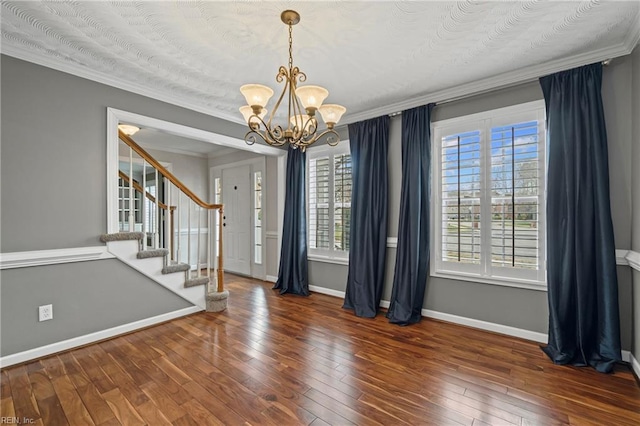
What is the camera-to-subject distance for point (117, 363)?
8.14ft

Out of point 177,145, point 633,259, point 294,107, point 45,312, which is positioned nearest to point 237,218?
point 177,145

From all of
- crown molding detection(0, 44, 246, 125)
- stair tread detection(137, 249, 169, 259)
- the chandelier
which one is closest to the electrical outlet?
stair tread detection(137, 249, 169, 259)

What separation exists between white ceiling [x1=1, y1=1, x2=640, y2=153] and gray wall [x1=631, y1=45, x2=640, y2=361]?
0.26m

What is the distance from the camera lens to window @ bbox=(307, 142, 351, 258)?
4359 mm

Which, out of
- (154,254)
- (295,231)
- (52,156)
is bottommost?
(154,254)

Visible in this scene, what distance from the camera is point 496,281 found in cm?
310

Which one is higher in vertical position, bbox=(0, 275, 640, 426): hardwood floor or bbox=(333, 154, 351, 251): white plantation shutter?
bbox=(333, 154, 351, 251): white plantation shutter

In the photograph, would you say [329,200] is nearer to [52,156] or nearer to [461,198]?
[461,198]

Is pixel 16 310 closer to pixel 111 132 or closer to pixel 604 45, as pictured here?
pixel 111 132

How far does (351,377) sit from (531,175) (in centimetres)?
252

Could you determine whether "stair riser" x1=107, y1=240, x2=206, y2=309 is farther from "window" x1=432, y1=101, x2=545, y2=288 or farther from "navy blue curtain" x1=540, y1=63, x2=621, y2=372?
"navy blue curtain" x1=540, y1=63, x2=621, y2=372

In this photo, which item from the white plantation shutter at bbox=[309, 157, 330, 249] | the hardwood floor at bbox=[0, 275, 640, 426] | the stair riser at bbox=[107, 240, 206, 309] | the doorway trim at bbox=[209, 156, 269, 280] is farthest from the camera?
the doorway trim at bbox=[209, 156, 269, 280]

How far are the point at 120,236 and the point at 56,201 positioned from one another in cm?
59

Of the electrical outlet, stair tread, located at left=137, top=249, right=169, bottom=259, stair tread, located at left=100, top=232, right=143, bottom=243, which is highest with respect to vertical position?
stair tread, located at left=100, top=232, right=143, bottom=243
